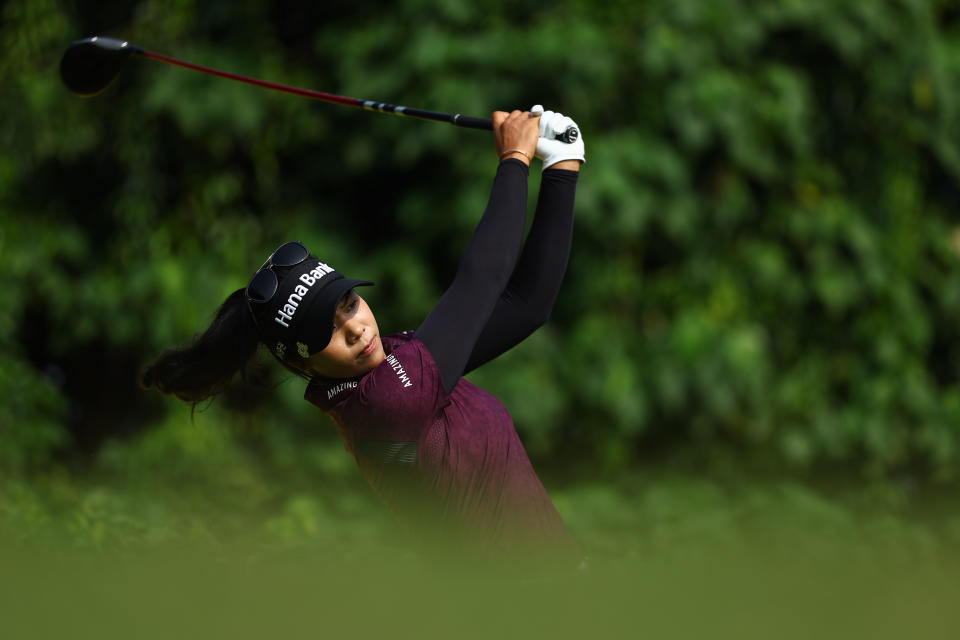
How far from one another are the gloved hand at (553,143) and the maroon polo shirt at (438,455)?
518 mm

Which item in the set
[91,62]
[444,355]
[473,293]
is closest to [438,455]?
[444,355]

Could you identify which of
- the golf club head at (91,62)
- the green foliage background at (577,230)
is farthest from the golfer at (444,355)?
the green foliage background at (577,230)

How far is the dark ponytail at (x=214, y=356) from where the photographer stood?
2344 mm

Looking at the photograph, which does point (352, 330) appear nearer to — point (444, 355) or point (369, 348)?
point (369, 348)

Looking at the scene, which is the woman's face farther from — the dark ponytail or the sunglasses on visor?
the dark ponytail

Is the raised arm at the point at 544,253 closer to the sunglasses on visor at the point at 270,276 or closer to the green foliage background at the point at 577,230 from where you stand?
the sunglasses on visor at the point at 270,276

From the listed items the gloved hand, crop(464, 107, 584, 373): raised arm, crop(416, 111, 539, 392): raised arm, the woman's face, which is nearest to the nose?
the woman's face

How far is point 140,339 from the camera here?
20.5ft

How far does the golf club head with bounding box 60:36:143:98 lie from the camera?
11.3 feet

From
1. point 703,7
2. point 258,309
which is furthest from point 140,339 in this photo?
point 258,309

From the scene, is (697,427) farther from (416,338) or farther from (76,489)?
(416,338)

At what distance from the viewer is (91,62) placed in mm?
3465

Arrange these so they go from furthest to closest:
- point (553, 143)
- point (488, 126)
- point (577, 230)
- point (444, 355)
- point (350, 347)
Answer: point (577, 230) < point (488, 126) < point (553, 143) < point (350, 347) < point (444, 355)

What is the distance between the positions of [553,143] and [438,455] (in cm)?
75
